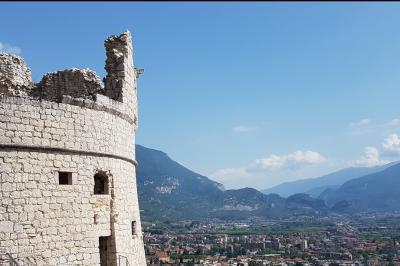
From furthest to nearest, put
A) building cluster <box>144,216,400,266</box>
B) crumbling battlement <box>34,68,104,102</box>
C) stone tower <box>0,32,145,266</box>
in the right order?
1. building cluster <box>144,216,400,266</box>
2. crumbling battlement <box>34,68,104,102</box>
3. stone tower <box>0,32,145,266</box>

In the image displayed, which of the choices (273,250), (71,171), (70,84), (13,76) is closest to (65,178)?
(71,171)

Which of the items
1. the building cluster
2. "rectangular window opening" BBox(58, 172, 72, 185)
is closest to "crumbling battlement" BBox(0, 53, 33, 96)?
"rectangular window opening" BBox(58, 172, 72, 185)

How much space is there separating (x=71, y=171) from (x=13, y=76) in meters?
4.14

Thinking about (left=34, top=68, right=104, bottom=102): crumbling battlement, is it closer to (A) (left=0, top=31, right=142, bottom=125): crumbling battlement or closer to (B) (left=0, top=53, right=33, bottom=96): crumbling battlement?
(A) (left=0, top=31, right=142, bottom=125): crumbling battlement

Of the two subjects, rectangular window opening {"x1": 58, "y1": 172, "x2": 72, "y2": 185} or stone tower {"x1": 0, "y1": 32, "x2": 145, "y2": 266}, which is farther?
rectangular window opening {"x1": 58, "y1": 172, "x2": 72, "y2": 185}

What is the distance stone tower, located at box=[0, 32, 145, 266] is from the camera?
1013cm

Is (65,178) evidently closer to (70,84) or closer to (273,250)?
(70,84)

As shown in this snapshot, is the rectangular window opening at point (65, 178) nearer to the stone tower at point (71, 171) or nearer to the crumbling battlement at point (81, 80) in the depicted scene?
the stone tower at point (71, 171)

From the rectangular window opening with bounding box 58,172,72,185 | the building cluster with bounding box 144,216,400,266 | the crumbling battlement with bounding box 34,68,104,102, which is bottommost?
the building cluster with bounding box 144,216,400,266

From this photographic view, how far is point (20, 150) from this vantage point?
10312 millimetres

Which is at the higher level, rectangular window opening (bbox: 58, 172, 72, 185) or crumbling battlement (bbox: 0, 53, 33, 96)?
crumbling battlement (bbox: 0, 53, 33, 96)

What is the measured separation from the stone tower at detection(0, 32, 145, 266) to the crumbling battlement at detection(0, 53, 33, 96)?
3cm

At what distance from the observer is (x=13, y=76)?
1377 cm

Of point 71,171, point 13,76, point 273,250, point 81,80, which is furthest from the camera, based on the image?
point 273,250
